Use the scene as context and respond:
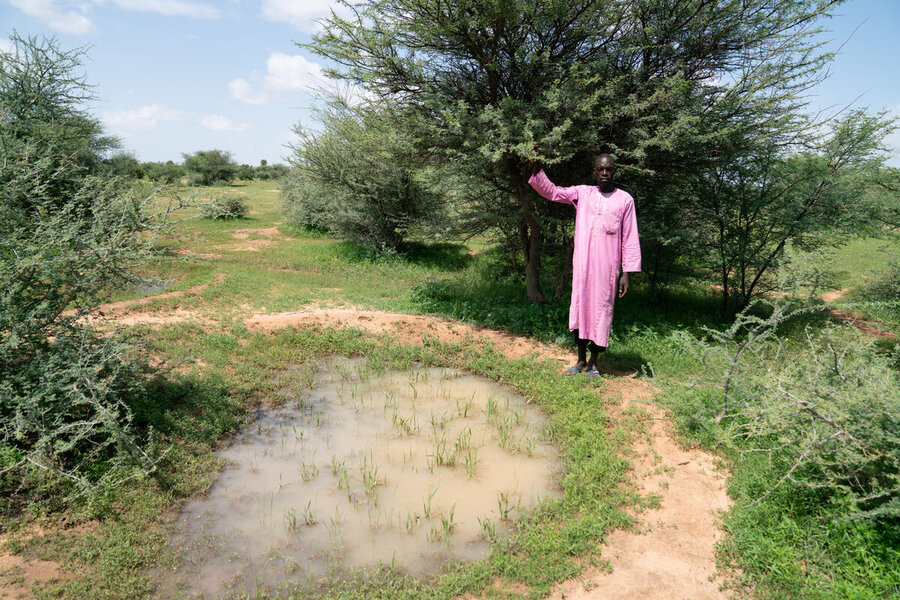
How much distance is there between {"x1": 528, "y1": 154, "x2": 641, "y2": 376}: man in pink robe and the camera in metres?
4.76

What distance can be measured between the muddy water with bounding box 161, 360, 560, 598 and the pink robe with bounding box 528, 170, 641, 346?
3.93 ft

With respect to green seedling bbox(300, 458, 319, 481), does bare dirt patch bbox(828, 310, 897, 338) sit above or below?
below

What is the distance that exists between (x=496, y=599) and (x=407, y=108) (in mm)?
6225

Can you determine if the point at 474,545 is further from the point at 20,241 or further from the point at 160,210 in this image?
the point at 20,241

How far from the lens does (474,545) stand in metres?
3.00

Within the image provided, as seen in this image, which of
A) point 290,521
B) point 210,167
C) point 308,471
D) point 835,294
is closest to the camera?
point 290,521

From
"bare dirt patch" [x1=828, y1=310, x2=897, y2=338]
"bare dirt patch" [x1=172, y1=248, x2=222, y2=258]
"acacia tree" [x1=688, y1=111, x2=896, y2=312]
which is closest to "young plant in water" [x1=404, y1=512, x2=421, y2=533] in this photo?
"acacia tree" [x1=688, y1=111, x2=896, y2=312]

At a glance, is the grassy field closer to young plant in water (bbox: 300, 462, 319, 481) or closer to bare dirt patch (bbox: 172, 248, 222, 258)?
young plant in water (bbox: 300, 462, 319, 481)

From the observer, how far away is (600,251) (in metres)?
4.80

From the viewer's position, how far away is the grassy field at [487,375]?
2.63 m

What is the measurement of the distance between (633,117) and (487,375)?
157 inches

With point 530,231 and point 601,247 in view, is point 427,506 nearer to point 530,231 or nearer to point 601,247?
point 601,247

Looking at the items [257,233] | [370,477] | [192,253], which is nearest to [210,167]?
[257,233]

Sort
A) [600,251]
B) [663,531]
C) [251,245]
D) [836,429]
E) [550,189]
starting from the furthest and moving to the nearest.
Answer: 1. [251,245]
2. [550,189]
3. [600,251]
4. [663,531]
5. [836,429]
